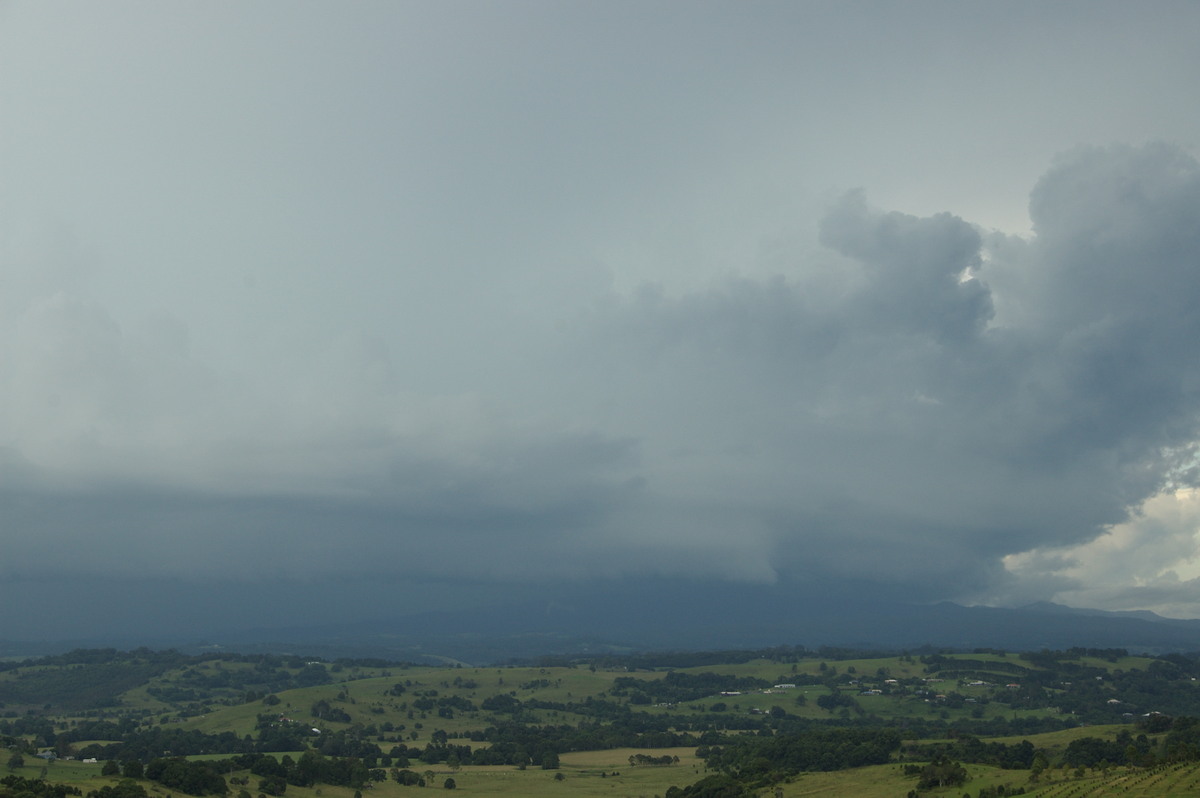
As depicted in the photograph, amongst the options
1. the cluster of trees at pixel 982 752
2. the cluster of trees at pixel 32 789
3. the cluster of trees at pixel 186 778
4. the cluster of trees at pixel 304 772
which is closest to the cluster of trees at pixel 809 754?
the cluster of trees at pixel 982 752

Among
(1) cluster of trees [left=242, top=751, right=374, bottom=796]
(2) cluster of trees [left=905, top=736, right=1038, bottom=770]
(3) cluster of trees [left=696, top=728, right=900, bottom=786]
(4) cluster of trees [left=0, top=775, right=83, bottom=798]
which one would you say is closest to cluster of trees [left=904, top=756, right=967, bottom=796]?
(2) cluster of trees [left=905, top=736, right=1038, bottom=770]

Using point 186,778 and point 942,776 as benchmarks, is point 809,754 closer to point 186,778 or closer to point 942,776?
point 942,776

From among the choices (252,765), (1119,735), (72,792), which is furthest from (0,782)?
(1119,735)

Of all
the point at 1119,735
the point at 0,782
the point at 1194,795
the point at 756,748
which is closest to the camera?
the point at 1194,795

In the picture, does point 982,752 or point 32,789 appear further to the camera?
point 982,752

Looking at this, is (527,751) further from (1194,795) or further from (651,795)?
(1194,795)

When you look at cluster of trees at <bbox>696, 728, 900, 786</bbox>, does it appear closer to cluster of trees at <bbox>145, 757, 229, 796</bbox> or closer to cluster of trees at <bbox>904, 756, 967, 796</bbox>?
cluster of trees at <bbox>904, 756, 967, 796</bbox>

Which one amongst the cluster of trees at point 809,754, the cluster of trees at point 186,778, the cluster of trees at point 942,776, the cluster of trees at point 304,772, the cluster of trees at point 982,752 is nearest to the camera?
the cluster of trees at point 186,778

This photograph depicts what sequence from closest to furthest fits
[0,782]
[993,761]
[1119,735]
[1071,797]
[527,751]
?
[1071,797], [0,782], [993,761], [1119,735], [527,751]

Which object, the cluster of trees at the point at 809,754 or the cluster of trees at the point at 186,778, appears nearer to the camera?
the cluster of trees at the point at 186,778

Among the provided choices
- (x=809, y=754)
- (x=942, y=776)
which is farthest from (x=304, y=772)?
(x=942, y=776)

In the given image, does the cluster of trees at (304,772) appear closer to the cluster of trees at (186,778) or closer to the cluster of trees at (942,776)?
the cluster of trees at (186,778)
